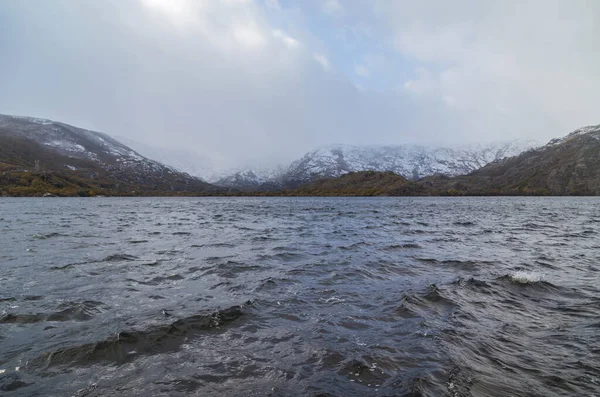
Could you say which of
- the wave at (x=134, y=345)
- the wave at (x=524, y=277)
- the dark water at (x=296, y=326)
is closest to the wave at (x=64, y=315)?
the dark water at (x=296, y=326)

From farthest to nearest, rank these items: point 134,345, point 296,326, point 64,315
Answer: point 64,315, point 296,326, point 134,345

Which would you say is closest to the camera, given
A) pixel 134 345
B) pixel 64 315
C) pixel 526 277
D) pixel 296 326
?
pixel 134 345

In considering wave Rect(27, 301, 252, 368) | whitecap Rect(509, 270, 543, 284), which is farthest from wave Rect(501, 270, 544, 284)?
wave Rect(27, 301, 252, 368)

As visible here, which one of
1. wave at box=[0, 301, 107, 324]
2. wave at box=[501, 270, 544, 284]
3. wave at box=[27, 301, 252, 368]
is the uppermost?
wave at box=[501, 270, 544, 284]

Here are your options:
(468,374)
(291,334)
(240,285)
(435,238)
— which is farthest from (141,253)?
(435,238)

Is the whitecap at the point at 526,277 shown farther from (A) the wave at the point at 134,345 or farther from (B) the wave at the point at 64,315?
(B) the wave at the point at 64,315

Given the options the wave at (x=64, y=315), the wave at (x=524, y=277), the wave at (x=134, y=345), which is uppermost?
the wave at (x=524, y=277)

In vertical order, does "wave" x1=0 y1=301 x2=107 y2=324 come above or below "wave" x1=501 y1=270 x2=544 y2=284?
below

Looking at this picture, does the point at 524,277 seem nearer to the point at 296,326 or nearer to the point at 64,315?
the point at 296,326

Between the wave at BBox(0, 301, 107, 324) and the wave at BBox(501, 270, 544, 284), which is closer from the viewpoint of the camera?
the wave at BBox(0, 301, 107, 324)

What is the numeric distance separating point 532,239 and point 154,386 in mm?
34497

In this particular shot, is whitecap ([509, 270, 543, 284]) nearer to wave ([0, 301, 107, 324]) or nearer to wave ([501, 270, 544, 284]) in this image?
wave ([501, 270, 544, 284])

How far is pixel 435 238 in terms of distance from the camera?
3173 cm

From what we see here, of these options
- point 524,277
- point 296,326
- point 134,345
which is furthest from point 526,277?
point 134,345
